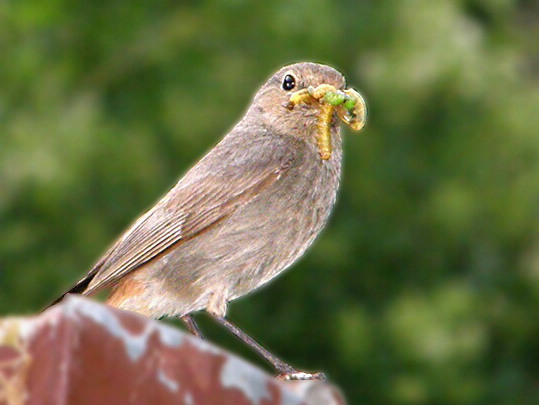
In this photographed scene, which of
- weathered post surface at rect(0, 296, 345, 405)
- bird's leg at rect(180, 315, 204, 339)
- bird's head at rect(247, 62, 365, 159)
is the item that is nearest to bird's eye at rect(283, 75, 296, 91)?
bird's head at rect(247, 62, 365, 159)

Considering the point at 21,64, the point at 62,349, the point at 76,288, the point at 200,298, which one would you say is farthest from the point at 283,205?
the point at 21,64

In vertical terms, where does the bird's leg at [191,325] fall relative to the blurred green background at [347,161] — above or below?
below

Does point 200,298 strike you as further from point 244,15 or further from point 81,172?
point 244,15

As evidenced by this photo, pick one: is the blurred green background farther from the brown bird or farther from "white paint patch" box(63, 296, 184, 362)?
"white paint patch" box(63, 296, 184, 362)

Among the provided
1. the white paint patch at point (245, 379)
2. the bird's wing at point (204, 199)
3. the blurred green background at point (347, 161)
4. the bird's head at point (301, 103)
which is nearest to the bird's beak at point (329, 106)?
the bird's head at point (301, 103)

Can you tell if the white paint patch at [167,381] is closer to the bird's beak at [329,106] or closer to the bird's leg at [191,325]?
the bird's beak at [329,106]

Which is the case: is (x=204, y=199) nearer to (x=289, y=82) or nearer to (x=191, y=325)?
(x=191, y=325)

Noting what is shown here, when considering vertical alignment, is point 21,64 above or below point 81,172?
above
